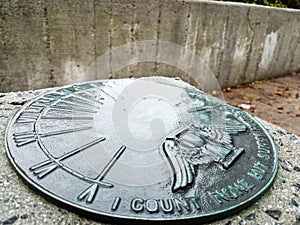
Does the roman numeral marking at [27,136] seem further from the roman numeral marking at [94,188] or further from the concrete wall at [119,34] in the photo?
the concrete wall at [119,34]

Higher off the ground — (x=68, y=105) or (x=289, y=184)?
(x=68, y=105)

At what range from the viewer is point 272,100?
437 centimetres

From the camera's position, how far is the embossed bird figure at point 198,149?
119 cm

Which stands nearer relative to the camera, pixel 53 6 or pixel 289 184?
pixel 289 184

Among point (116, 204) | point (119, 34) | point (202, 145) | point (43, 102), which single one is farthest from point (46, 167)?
point (119, 34)

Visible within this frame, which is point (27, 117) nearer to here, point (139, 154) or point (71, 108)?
point (71, 108)

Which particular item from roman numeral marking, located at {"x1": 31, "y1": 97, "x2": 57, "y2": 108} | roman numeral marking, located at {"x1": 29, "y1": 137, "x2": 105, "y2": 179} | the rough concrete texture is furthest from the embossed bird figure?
roman numeral marking, located at {"x1": 31, "y1": 97, "x2": 57, "y2": 108}

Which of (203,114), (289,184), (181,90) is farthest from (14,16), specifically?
(289,184)

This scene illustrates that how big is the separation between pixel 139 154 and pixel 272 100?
144 inches

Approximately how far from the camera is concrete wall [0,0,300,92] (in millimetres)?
2736

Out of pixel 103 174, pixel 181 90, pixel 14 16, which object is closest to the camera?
pixel 103 174

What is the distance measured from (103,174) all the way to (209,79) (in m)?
3.55

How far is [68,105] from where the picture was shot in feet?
5.24

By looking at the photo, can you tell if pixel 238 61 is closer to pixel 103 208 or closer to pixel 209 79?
pixel 209 79
